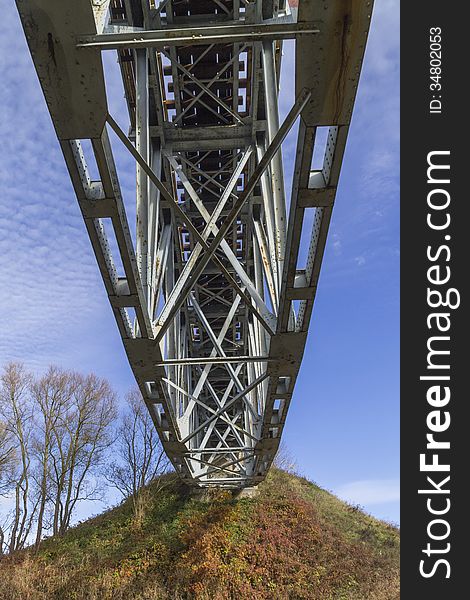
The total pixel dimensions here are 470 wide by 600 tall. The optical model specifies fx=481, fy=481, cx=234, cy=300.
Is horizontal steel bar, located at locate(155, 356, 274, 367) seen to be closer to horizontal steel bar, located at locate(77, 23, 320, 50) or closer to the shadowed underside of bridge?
the shadowed underside of bridge

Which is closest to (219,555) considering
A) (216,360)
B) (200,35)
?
(216,360)

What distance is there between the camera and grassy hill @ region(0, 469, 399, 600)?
14.8 m

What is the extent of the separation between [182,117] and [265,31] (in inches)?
210

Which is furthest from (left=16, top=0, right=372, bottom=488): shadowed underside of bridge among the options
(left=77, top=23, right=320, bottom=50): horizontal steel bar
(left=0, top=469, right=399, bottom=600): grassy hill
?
(left=0, top=469, right=399, bottom=600): grassy hill

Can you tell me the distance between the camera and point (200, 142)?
8.62 metres

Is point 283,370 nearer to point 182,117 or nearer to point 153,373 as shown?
point 153,373

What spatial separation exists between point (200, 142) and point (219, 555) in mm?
13435

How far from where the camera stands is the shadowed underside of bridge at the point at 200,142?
342 cm

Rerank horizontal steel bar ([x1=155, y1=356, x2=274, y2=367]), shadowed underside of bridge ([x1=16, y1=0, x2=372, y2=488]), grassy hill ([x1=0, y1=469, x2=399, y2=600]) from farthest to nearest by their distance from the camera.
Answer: grassy hill ([x1=0, y1=469, x2=399, y2=600]) < horizontal steel bar ([x1=155, y1=356, x2=274, y2=367]) < shadowed underside of bridge ([x1=16, y1=0, x2=372, y2=488])

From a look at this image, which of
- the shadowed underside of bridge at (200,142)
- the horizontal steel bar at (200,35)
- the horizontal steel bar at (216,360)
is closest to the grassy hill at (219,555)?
the shadowed underside of bridge at (200,142)

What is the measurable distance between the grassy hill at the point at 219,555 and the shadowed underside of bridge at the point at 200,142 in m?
4.92

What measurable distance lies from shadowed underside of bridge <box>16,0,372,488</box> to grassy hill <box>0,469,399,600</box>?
492 centimetres

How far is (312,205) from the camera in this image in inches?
191

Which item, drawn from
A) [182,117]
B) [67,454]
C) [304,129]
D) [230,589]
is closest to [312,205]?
[304,129]
